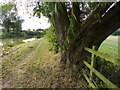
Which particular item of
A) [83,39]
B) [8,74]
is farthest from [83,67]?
[8,74]

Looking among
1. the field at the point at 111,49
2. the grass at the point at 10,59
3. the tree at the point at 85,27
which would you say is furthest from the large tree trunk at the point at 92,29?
the field at the point at 111,49

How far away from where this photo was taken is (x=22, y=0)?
3.37m

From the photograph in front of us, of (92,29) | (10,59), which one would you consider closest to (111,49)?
(92,29)

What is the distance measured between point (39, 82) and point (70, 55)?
4.49 feet

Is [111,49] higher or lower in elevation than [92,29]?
lower

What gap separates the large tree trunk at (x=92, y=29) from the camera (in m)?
2.15

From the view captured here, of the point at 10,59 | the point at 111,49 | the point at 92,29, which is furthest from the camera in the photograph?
the point at 111,49

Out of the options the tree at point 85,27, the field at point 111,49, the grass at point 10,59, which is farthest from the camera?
the field at point 111,49

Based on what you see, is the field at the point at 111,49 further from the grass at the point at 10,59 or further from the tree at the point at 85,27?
the grass at the point at 10,59

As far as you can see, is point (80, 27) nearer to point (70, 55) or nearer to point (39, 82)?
point (70, 55)

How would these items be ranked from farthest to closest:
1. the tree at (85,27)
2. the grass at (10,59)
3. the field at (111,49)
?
the field at (111,49) < the grass at (10,59) < the tree at (85,27)

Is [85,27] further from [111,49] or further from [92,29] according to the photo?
[111,49]

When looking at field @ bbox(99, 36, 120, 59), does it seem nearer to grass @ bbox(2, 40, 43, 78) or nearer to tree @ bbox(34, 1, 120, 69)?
tree @ bbox(34, 1, 120, 69)

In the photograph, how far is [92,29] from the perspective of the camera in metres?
2.30
